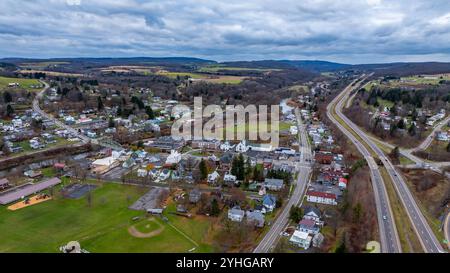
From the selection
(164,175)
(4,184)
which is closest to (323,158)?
(164,175)

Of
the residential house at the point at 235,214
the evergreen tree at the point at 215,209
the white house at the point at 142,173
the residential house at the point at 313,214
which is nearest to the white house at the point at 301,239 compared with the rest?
the residential house at the point at 313,214

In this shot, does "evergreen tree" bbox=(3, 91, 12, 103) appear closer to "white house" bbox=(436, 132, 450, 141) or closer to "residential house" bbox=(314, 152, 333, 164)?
"residential house" bbox=(314, 152, 333, 164)

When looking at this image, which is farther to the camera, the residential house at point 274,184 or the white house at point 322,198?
the residential house at point 274,184

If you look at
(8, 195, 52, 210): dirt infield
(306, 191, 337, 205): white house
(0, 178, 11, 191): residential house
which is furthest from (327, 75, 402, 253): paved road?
(0, 178, 11, 191): residential house

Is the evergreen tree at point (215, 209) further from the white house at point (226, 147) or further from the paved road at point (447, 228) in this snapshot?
the white house at point (226, 147)

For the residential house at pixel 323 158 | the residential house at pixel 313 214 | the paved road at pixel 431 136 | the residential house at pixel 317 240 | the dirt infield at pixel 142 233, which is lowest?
the dirt infield at pixel 142 233

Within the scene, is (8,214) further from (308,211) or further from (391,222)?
(391,222)

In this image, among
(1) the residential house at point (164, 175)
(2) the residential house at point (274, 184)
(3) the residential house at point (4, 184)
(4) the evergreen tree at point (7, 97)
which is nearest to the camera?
(2) the residential house at point (274, 184)
